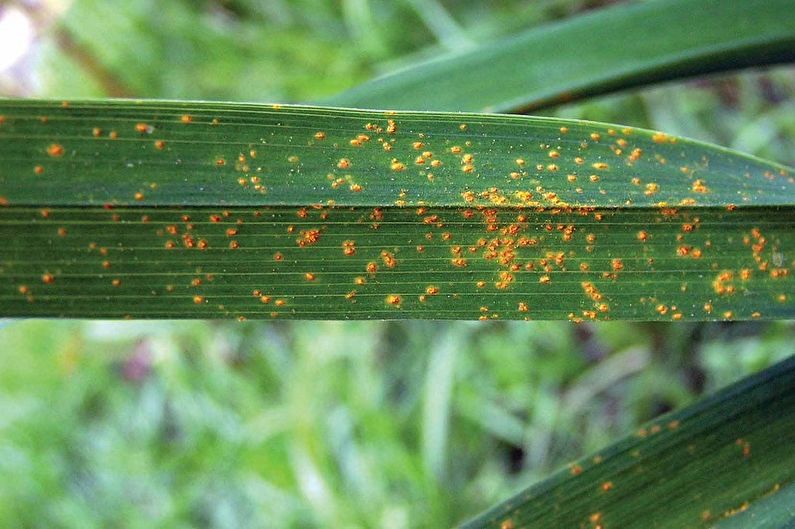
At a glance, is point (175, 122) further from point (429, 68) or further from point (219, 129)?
point (429, 68)

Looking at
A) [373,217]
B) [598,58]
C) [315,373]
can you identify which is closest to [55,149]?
[373,217]

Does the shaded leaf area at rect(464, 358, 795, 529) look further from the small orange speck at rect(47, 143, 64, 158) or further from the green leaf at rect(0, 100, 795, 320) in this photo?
the small orange speck at rect(47, 143, 64, 158)

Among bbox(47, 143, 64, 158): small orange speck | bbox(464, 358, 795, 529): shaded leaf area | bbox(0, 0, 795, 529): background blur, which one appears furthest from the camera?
bbox(0, 0, 795, 529): background blur

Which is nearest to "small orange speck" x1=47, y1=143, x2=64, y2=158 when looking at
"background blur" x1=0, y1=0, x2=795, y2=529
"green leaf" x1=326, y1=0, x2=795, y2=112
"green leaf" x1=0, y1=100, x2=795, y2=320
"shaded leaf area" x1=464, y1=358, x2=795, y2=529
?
"green leaf" x1=0, y1=100, x2=795, y2=320

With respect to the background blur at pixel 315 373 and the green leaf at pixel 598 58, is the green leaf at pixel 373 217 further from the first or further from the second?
the background blur at pixel 315 373

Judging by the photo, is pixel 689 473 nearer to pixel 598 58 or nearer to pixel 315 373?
pixel 598 58

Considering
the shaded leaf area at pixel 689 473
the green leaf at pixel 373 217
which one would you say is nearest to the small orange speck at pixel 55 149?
the green leaf at pixel 373 217
